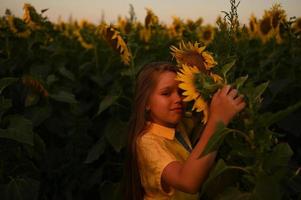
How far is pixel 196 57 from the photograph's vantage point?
7.18ft

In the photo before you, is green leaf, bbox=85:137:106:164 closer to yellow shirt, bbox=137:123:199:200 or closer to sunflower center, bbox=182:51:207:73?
yellow shirt, bbox=137:123:199:200

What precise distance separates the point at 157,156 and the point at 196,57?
1.33 feet

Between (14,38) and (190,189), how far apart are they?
11.9 feet

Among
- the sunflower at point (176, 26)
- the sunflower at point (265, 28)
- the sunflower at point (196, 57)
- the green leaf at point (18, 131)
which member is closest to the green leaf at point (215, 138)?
the sunflower at point (196, 57)

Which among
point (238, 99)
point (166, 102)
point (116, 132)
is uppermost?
point (238, 99)

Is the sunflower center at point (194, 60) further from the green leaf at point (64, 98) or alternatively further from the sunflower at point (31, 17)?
the sunflower at point (31, 17)

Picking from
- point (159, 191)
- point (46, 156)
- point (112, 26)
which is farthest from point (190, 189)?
point (46, 156)

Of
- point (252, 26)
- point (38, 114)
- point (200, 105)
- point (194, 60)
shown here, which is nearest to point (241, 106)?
point (200, 105)

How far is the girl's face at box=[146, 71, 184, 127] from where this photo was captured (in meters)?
2.25

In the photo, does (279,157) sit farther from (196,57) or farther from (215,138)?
(196,57)

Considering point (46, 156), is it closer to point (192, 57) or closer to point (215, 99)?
point (192, 57)

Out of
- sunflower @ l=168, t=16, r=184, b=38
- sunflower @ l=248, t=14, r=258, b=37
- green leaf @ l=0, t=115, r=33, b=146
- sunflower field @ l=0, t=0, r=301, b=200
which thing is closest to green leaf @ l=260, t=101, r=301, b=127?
sunflower field @ l=0, t=0, r=301, b=200

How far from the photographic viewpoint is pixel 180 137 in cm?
243

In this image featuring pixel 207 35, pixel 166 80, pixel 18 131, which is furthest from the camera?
pixel 207 35
